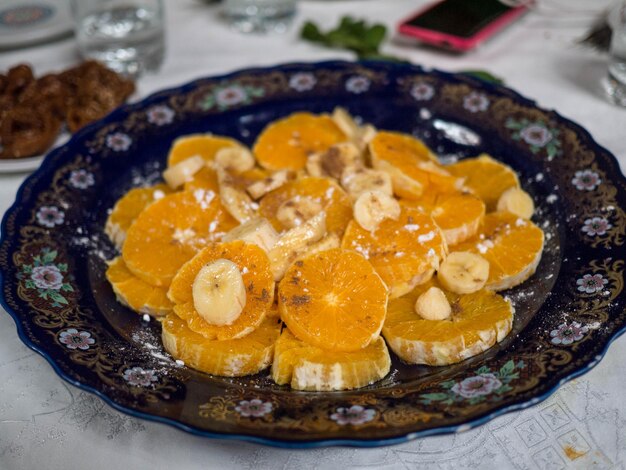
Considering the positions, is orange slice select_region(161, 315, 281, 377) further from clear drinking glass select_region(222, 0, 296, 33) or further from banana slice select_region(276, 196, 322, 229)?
clear drinking glass select_region(222, 0, 296, 33)

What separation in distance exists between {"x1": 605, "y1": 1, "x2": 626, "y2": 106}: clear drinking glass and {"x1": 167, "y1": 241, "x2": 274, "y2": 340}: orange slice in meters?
1.28

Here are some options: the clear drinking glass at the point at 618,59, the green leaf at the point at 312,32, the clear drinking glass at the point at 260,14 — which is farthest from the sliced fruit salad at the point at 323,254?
the clear drinking glass at the point at 260,14

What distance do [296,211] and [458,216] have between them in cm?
35

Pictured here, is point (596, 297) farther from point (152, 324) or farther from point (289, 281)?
point (152, 324)

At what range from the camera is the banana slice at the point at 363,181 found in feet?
5.49

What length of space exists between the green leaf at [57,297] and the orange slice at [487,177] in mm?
926

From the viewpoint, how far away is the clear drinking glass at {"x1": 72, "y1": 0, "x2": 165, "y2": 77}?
2391mm

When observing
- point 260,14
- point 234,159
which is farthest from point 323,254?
point 260,14

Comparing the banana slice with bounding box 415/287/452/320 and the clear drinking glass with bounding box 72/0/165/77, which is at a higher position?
the banana slice with bounding box 415/287/452/320

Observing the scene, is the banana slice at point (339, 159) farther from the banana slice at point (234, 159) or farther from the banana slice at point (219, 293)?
the banana slice at point (219, 293)

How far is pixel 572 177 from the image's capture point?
5.74 feet

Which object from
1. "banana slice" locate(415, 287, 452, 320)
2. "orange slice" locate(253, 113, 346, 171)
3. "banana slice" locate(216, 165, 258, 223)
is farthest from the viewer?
"orange slice" locate(253, 113, 346, 171)

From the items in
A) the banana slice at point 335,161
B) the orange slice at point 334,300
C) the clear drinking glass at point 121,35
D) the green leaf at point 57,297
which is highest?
the orange slice at point 334,300

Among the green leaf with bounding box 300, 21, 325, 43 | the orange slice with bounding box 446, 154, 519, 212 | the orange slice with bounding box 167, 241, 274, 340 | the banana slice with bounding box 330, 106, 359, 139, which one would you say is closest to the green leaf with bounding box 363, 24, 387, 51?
the green leaf with bounding box 300, 21, 325, 43
